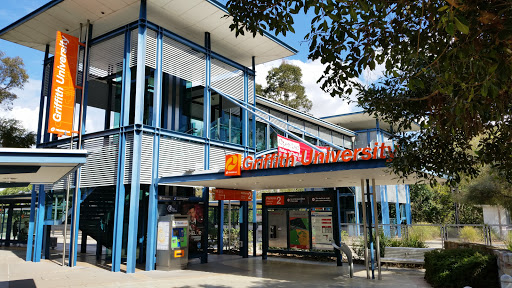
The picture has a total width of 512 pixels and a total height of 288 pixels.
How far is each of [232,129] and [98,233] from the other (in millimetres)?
7220

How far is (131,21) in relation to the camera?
51.3 ft

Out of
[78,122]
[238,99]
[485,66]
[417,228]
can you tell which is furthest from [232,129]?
[485,66]

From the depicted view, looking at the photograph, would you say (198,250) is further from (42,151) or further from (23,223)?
(23,223)

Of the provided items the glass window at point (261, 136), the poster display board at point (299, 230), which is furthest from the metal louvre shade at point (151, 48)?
the poster display board at point (299, 230)

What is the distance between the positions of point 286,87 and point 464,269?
3914 centimetres

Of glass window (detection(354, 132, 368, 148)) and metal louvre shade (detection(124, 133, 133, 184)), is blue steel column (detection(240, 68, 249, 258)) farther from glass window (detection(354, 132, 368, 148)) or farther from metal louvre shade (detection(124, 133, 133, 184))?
glass window (detection(354, 132, 368, 148))

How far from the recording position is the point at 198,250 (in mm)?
14969

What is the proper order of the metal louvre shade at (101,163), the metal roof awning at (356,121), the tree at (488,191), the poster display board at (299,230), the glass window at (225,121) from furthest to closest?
the metal roof awning at (356,121) < the tree at (488,191) < the glass window at (225,121) < the poster display board at (299,230) < the metal louvre shade at (101,163)

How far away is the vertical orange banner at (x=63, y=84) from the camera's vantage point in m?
13.9

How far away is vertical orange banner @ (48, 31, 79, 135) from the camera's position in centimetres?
1389

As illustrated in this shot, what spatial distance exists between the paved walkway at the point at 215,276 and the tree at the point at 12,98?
13.0 m

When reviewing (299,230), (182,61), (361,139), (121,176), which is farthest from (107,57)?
(361,139)

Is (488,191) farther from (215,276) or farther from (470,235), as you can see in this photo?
(215,276)

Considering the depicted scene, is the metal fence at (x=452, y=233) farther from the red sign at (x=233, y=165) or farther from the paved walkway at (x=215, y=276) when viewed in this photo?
the red sign at (x=233, y=165)
